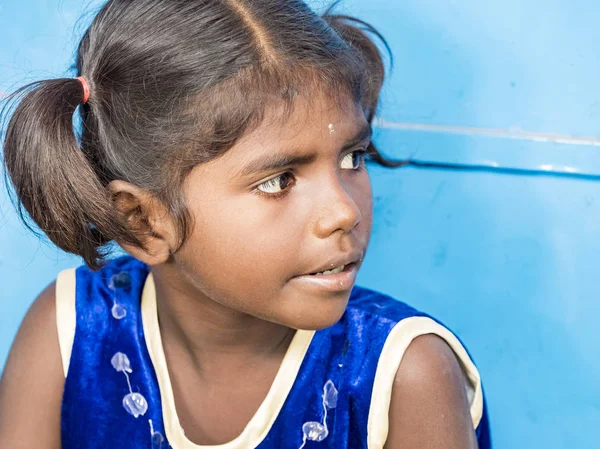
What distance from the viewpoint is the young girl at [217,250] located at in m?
1.07

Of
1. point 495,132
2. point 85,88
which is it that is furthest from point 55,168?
point 495,132

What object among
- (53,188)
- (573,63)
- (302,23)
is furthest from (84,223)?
(573,63)

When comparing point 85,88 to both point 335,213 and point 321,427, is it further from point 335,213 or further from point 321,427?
point 321,427

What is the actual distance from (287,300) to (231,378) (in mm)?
278

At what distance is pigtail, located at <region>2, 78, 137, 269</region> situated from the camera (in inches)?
45.1

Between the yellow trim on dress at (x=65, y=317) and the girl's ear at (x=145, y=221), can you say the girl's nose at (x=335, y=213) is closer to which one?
the girl's ear at (x=145, y=221)

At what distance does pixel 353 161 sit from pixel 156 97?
0.28 m

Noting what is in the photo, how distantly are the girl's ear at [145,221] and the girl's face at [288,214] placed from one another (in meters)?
0.06

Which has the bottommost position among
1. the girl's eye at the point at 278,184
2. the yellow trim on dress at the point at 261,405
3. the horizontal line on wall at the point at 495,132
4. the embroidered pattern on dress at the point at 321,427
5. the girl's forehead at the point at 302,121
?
the embroidered pattern on dress at the point at 321,427

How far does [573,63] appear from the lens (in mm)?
1416

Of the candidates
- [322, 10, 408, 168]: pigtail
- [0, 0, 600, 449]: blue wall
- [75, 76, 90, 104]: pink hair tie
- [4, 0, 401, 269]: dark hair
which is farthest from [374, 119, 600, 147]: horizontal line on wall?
[75, 76, 90, 104]: pink hair tie

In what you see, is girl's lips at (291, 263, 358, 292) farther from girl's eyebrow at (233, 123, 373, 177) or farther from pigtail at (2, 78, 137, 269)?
pigtail at (2, 78, 137, 269)

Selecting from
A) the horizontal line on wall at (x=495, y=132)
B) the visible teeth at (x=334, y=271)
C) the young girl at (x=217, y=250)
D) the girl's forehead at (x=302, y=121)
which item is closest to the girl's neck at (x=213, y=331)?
the young girl at (x=217, y=250)

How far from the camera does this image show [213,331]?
1.30 m
